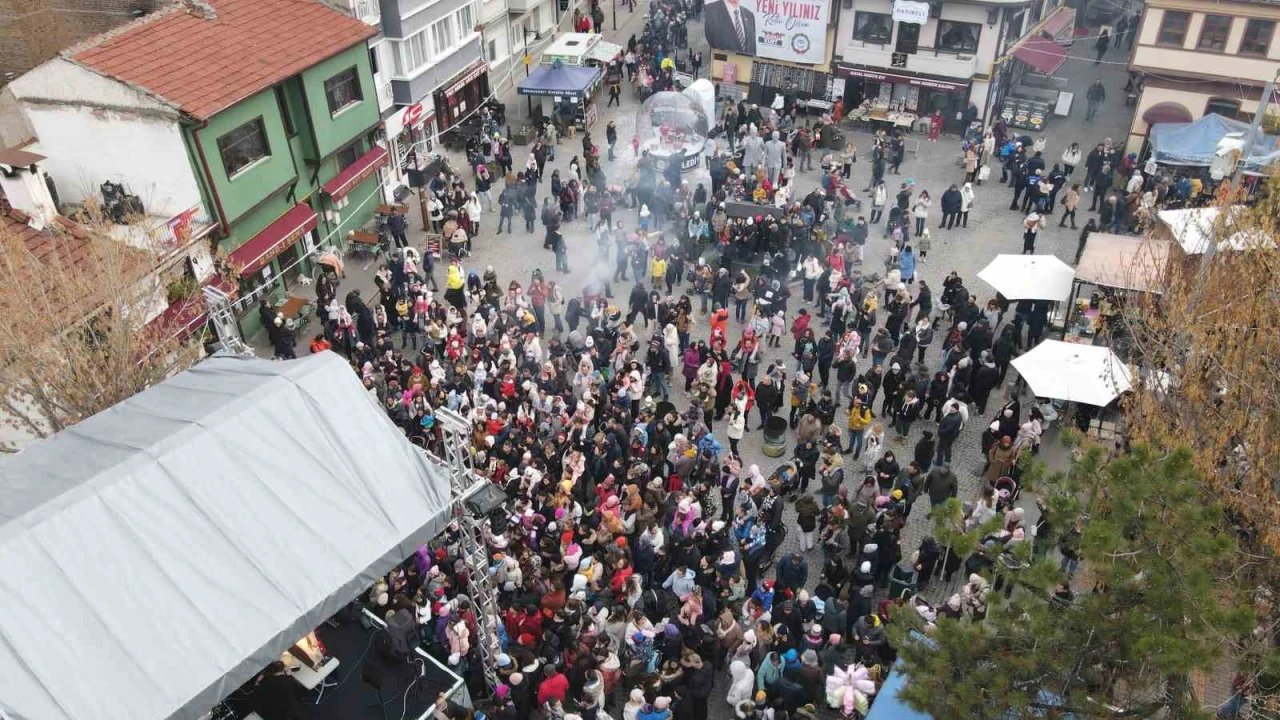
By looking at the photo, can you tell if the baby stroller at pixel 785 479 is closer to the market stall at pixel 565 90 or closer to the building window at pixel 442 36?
the market stall at pixel 565 90

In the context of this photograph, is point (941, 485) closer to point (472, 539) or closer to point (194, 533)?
point (472, 539)

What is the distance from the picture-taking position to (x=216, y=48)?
2186 cm

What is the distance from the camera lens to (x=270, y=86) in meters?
21.8

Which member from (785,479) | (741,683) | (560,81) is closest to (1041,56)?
(560,81)

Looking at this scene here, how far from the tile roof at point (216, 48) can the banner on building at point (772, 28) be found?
→ 48.3ft

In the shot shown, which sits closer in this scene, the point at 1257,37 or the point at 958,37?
the point at 1257,37

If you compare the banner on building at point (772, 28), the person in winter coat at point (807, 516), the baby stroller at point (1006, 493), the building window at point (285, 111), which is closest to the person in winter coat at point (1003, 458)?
the baby stroller at point (1006, 493)

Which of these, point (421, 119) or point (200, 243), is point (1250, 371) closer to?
point (200, 243)

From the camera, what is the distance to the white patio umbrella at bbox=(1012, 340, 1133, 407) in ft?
55.4

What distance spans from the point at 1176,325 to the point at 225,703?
1388cm

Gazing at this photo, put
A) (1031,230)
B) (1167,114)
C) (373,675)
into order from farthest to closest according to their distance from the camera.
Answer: (1167,114) < (1031,230) < (373,675)

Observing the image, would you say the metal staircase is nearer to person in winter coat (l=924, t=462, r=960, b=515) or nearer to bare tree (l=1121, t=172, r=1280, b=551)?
person in winter coat (l=924, t=462, r=960, b=515)

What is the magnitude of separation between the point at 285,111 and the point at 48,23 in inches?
234

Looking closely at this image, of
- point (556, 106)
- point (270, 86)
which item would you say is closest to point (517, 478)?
point (270, 86)
